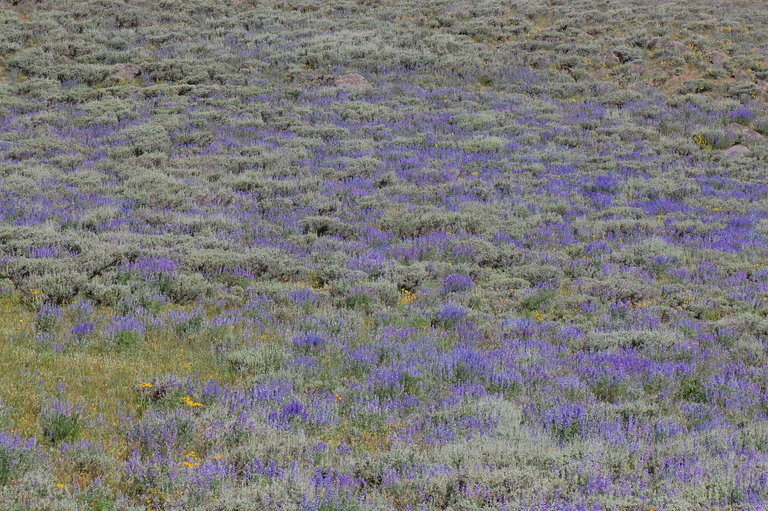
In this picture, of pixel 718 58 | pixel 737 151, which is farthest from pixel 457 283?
pixel 718 58

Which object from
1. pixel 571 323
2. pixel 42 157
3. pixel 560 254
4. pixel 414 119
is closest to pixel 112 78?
pixel 42 157

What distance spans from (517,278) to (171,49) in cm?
2249

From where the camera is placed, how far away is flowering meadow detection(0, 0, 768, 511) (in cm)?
429

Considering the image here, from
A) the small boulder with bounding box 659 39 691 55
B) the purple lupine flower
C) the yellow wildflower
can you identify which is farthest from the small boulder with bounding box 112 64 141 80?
the yellow wildflower

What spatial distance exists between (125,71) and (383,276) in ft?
63.4

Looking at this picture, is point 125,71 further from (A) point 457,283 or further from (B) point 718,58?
(B) point 718,58

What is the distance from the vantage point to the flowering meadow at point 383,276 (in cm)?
429

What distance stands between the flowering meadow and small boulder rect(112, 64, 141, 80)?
0.60 feet

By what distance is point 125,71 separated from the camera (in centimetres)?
2489

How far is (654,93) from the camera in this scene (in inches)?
935

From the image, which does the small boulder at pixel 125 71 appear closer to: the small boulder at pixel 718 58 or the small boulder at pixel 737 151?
the small boulder at pixel 737 151

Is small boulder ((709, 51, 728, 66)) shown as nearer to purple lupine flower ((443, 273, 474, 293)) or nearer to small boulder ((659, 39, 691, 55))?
small boulder ((659, 39, 691, 55))

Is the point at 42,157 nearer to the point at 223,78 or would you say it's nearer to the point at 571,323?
the point at 223,78

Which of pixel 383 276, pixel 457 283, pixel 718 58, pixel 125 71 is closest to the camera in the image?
pixel 457 283
